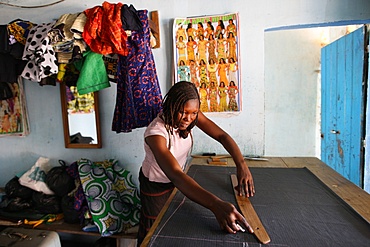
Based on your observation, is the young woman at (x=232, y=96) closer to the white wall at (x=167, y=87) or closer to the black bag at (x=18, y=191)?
the white wall at (x=167, y=87)

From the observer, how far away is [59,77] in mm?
1898

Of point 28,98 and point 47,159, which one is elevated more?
point 28,98

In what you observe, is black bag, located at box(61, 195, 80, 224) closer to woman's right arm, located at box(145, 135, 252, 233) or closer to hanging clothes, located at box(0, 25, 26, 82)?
hanging clothes, located at box(0, 25, 26, 82)

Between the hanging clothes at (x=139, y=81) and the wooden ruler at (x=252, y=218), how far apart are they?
2.88 feet

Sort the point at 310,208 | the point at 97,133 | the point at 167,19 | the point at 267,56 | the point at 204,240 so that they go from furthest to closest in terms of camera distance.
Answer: the point at 267,56 → the point at 97,133 → the point at 167,19 → the point at 310,208 → the point at 204,240

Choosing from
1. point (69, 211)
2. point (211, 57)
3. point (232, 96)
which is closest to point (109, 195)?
point (69, 211)

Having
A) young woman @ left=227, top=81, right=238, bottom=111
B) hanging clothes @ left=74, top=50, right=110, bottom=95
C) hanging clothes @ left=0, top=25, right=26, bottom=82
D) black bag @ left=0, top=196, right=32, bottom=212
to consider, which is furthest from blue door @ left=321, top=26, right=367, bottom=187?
black bag @ left=0, top=196, right=32, bottom=212

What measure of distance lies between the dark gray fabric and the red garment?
102 centimetres

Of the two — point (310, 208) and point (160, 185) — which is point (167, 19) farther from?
point (310, 208)

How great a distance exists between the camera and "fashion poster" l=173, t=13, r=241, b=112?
1.95 metres

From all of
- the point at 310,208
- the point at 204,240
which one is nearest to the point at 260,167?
the point at 310,208

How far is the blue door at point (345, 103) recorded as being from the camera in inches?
86.9

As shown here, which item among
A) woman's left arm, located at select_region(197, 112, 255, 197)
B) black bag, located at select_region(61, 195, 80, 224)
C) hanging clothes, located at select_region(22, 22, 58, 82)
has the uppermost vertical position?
hanging clothes, located at select_region(22, 22, 58, 82)

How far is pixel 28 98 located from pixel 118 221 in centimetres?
142
